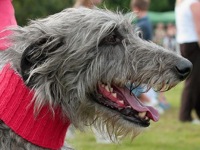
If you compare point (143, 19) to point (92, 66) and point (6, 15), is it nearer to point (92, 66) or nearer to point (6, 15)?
point (6, 15)

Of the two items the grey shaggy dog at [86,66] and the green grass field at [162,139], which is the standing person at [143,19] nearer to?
the green grass field at [162,139]

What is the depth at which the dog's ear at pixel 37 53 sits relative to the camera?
3.56 m

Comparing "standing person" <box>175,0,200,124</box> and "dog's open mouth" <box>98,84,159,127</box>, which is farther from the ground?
"dog's open mouth" <box>98,84,159,127</box>

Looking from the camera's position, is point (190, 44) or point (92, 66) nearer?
point (92, 66)

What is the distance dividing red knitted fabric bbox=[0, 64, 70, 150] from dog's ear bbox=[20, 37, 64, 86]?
0.06 m

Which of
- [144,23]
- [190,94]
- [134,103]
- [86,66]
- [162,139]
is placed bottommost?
[190,94]

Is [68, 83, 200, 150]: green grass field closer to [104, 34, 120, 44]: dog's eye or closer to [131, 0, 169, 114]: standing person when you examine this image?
[131, 0, 169, 114]: standing person

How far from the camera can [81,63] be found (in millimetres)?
3686

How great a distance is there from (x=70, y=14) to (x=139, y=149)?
158 inches

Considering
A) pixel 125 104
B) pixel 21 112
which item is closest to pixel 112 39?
pixel 125 104

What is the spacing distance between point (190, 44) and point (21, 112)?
635 centimetres

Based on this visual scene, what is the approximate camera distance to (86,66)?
3.71 m

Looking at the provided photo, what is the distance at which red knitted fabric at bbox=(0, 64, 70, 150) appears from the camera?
353 cm

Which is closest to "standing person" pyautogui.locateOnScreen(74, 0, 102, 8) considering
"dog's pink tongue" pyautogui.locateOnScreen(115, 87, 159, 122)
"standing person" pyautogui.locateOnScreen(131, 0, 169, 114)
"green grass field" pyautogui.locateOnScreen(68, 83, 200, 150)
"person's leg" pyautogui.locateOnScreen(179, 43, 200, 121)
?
"dog's pink tongue" pyautogui.locateOnScreen(115, 87, 159, 122)
